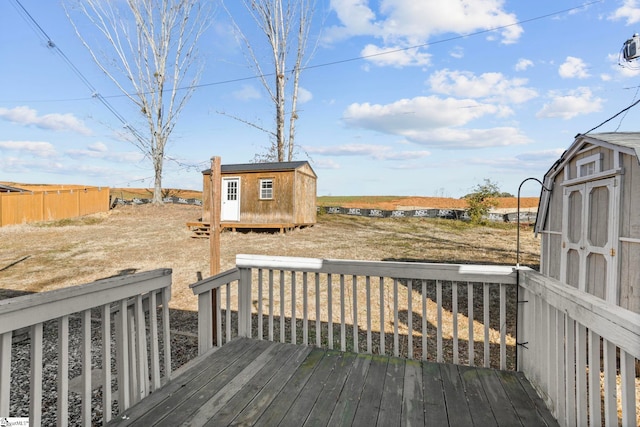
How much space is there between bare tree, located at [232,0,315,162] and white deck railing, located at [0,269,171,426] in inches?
582

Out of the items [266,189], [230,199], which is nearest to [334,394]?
[266,189]

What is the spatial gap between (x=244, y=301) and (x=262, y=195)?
11.2 meters

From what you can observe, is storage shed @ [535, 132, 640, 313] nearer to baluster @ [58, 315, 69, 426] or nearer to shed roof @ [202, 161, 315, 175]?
baluster @ [58, 315, 69, 426]

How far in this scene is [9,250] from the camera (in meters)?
10.8

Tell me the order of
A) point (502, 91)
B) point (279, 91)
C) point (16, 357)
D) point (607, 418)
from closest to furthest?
point (607, 418) < point (16, 357) < point (502, 91) < point (279, 91)

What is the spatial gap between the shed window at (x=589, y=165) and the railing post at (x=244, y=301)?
4.88 m

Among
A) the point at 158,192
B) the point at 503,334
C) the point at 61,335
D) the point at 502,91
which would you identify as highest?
the point at 502,91

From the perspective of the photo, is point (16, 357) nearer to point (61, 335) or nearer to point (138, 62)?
point (61, 335)

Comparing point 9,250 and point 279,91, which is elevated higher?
point 279,91

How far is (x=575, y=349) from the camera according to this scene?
161 centimetres

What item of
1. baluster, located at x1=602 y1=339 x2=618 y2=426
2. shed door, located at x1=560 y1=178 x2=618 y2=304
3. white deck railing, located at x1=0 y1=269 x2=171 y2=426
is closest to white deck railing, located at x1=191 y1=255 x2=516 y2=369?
white deck railing, located at x1=0 y1=269 x2=171 y2=426

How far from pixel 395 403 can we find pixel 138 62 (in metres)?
22.7

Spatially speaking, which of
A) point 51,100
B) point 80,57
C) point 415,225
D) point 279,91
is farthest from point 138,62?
point 415,225

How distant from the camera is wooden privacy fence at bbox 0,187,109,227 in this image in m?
15.9
